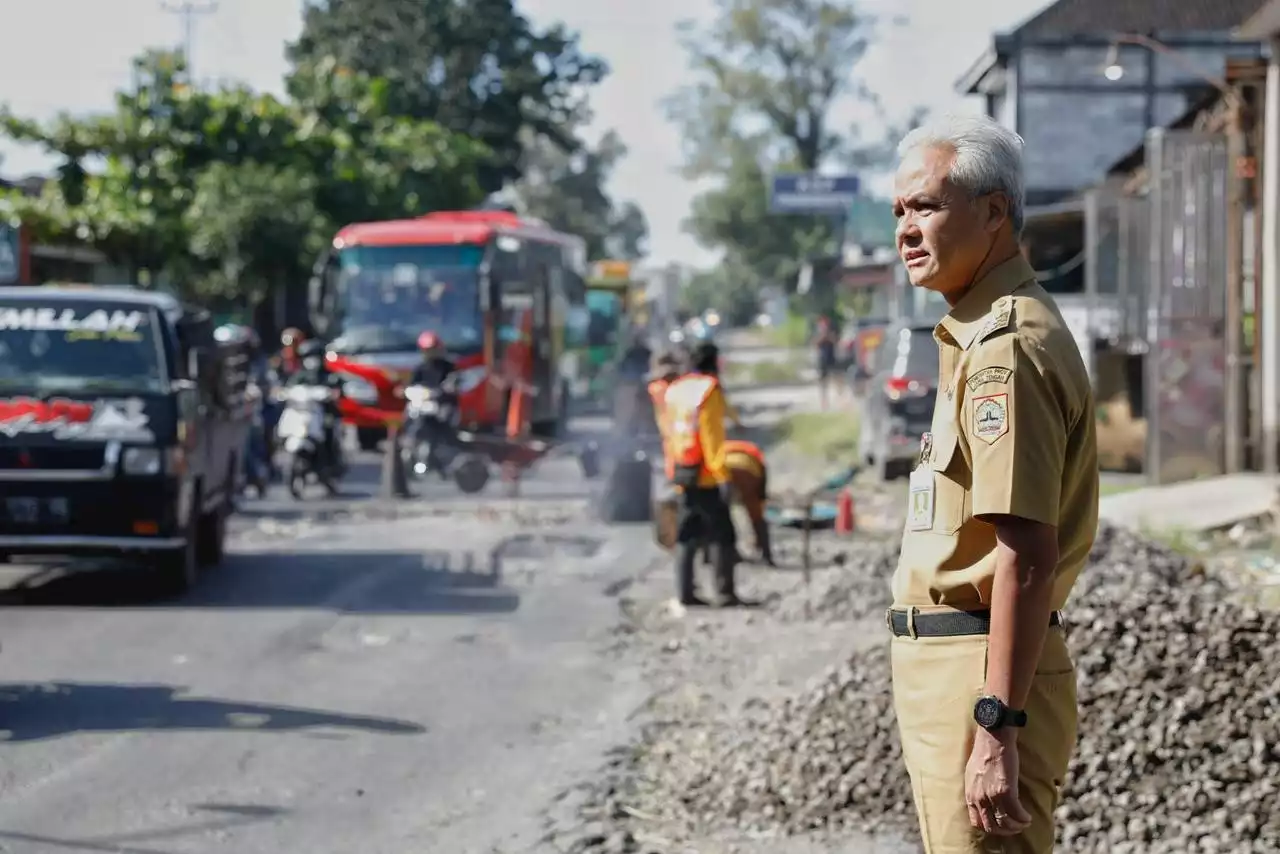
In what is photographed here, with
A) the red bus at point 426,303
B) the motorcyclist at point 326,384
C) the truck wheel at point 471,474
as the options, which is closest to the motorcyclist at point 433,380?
the truck wheel at point 471,474

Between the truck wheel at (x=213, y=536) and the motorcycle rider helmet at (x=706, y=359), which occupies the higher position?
the motorcycle rider helmet at (x=706, y=359)

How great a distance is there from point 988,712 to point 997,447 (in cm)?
45

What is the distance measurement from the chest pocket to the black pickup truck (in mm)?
9973

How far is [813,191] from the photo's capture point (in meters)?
52.3

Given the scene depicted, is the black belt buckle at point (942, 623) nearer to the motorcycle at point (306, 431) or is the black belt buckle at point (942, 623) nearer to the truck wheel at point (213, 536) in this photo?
the truck wheel at point (213, 536)

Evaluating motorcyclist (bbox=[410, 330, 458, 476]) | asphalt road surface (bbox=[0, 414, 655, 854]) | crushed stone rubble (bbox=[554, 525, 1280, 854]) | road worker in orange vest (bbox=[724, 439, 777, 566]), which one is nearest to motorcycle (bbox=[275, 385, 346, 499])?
motorcyclist (bbox=[410, 330, 458, 476])

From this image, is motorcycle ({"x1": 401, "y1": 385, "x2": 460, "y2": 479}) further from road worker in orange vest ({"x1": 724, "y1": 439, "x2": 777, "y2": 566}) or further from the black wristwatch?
the black wristwatch

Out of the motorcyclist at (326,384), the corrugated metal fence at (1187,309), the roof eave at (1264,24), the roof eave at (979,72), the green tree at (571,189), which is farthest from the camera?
the green tree at (571,189)

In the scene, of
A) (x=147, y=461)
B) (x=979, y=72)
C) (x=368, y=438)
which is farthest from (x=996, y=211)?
(x=979, y=72)

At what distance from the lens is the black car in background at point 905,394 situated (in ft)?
69.7

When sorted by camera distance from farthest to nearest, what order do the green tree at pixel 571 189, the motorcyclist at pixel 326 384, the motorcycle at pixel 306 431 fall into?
the green tree at pixel 571 189 → the motorcyclist at pixel 326 384 → the motorcycle at pixel 306 431

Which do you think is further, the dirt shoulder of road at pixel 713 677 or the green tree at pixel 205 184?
the green tree at pixel 205 184

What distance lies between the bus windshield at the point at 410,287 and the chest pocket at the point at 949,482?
23.8 metres

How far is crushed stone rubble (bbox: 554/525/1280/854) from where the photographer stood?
6.36 meters
